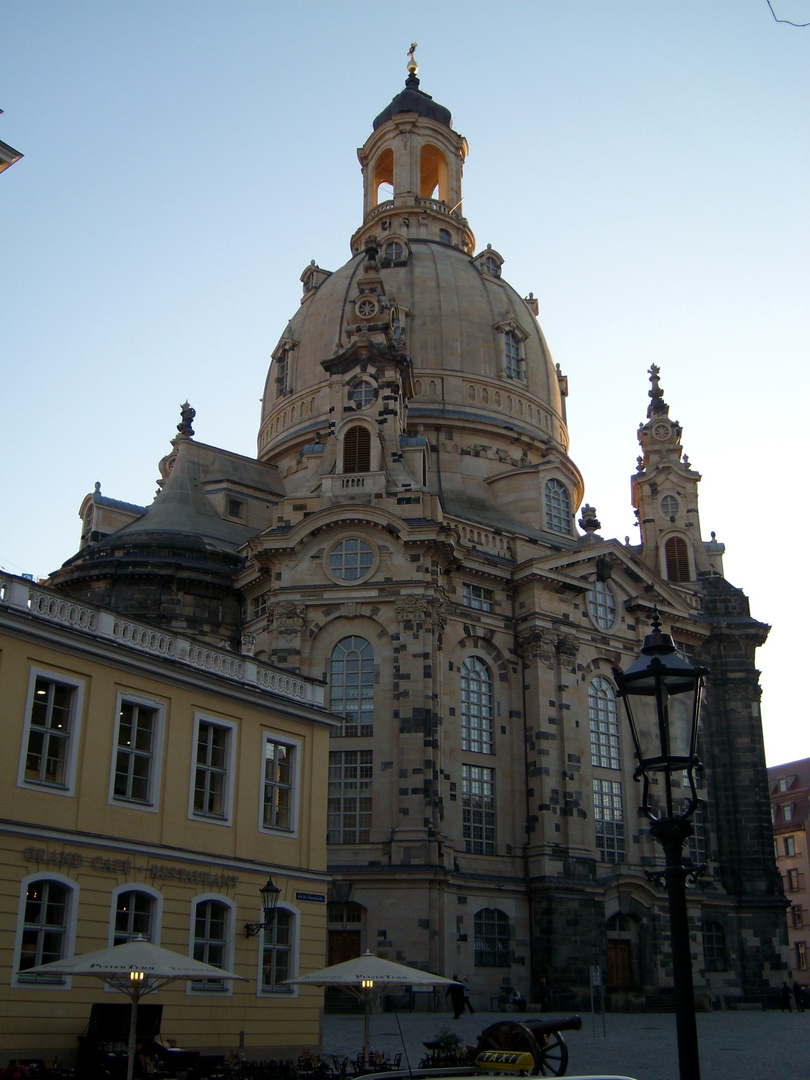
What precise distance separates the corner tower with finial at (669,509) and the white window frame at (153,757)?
39915 millimetres

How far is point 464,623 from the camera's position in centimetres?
4672

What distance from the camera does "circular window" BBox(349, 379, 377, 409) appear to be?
50594 mm

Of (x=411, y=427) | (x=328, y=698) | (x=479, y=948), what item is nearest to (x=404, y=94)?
(x=411, y=427)

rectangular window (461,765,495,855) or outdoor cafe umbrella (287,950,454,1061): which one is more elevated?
rectangular window (461,765,495,855)

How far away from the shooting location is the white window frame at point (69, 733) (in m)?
21.5

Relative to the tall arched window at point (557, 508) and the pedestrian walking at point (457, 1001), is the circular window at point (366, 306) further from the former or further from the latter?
the pedestrian walking at point (457, 1001)

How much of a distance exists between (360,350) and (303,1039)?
108 ft

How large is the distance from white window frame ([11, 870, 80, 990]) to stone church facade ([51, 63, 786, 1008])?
15.3 metres

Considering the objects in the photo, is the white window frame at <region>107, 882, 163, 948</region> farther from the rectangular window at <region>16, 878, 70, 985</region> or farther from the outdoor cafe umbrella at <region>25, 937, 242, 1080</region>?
the outdoor cafe umbrella at <region>25, 937, 242, 1080</region>

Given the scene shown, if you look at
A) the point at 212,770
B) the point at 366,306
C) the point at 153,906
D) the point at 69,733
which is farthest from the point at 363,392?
the point at 153,906

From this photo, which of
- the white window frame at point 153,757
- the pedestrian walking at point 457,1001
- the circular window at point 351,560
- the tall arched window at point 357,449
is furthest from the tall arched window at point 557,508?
the white window frame at point 153,757

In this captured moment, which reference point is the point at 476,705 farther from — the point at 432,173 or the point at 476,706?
the point at 432,173

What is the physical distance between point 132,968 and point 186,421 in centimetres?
4332

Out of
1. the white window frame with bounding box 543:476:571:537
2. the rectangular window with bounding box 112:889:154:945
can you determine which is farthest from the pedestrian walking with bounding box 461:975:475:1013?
the white window frame with bounding box 543:476:571:537
